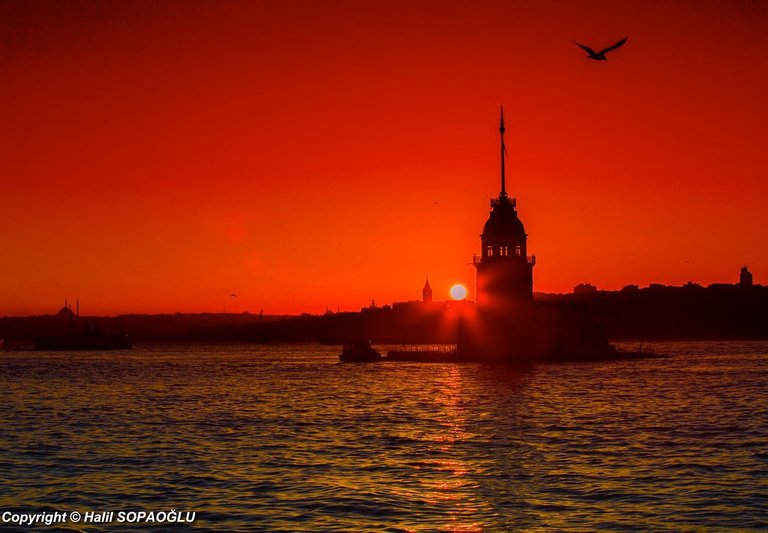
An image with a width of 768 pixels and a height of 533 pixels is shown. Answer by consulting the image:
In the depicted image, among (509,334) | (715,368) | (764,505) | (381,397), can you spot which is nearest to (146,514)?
(764,505)

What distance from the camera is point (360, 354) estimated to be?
461 feet

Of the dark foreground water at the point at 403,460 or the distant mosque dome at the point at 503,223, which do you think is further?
the distant mosque dome at the point at 503,223

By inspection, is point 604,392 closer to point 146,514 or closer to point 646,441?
point 646,441

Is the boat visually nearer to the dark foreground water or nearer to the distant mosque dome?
the distant mosque dome

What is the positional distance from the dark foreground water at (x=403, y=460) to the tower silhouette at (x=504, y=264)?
37395 millimetres

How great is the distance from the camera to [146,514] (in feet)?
85.3

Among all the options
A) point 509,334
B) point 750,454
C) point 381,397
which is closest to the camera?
point 750,454

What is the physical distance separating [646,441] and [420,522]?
725 inches

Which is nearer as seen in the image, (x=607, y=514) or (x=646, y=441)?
(x=607, y=514)

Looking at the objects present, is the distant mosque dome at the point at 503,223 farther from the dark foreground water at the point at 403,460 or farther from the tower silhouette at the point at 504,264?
the dark foreground water at the point at 403,460

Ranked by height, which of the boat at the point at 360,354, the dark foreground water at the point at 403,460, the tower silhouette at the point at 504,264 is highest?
Result: the tower silhouette at the point at 504,264

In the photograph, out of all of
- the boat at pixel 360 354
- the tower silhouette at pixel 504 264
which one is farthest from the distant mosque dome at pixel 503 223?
the boat at pixel 360 354

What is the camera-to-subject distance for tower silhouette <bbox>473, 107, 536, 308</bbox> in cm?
10694

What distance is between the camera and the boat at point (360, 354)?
140 meters
